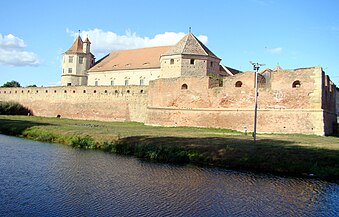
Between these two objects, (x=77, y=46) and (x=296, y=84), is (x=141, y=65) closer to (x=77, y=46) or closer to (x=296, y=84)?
(x=77, y=46)

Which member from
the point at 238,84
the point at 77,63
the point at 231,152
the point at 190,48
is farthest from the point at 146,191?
the point at 77,63

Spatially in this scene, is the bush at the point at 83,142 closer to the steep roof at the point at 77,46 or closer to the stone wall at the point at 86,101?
the stone wall at the point at 86,101

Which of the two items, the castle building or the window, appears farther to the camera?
the castle building

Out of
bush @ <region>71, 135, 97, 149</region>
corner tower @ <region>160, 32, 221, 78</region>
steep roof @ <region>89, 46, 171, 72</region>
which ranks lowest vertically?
bush @ <region>71, 135, 97, 149</region>

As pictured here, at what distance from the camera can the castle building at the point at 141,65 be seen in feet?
99.0

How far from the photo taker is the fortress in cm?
1969

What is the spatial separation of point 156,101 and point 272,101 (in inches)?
352

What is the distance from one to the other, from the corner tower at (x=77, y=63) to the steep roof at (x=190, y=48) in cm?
1729

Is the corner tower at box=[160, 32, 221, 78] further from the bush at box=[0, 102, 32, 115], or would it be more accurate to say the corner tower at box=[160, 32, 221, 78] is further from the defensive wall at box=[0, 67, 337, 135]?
the bush at box=[0, 102, 32, 115]

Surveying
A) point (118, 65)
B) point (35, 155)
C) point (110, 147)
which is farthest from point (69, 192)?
point (118, 65)

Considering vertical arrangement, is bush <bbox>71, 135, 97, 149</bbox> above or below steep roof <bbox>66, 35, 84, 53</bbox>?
below

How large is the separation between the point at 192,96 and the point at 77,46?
26.0m

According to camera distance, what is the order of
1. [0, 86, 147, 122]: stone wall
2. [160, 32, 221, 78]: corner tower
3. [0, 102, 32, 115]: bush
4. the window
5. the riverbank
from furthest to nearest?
[0, 102, 32, 115]: bush, [0, 86, 147, 122]: stone wall, [160, 32, 221, 78]: corner tower, the window, the riverbank

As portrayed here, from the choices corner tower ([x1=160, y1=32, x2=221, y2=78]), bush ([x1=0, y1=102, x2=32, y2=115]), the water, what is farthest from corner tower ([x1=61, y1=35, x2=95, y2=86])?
the water
